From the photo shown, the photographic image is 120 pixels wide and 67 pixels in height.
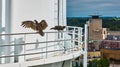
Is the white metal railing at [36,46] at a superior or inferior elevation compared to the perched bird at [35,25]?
inferior

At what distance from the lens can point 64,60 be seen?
960cm

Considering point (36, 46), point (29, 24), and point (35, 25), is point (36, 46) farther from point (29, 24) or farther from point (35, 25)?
point (29, 24)

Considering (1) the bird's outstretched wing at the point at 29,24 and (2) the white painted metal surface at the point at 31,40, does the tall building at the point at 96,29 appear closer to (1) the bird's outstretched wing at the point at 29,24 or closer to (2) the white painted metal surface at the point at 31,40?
(2) the white painted metal surface at the point at 31,40

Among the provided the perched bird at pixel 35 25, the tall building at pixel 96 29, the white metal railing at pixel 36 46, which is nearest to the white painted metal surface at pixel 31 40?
the white metal railing at pixel 36 46

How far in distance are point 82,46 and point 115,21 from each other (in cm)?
7584

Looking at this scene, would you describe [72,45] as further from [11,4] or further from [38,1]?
[11,4]

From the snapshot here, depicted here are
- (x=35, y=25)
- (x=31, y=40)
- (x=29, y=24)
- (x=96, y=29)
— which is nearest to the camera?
(x=29, y=24)

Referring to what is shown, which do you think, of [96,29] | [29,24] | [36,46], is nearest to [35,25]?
[29,24]

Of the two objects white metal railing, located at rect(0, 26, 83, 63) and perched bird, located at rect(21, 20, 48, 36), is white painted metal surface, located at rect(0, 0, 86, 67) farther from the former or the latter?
perched bird, located at rect(21, 20, 48, 36)

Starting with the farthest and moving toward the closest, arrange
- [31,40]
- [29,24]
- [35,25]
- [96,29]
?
[96,29], [31,40], [35,25], [29,24]

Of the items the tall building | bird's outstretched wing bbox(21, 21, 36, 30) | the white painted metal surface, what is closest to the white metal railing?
the white painted metal surface

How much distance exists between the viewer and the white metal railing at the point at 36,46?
8.31 metres

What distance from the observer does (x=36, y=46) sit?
9484mm

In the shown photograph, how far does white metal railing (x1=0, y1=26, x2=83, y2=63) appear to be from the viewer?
831cm
